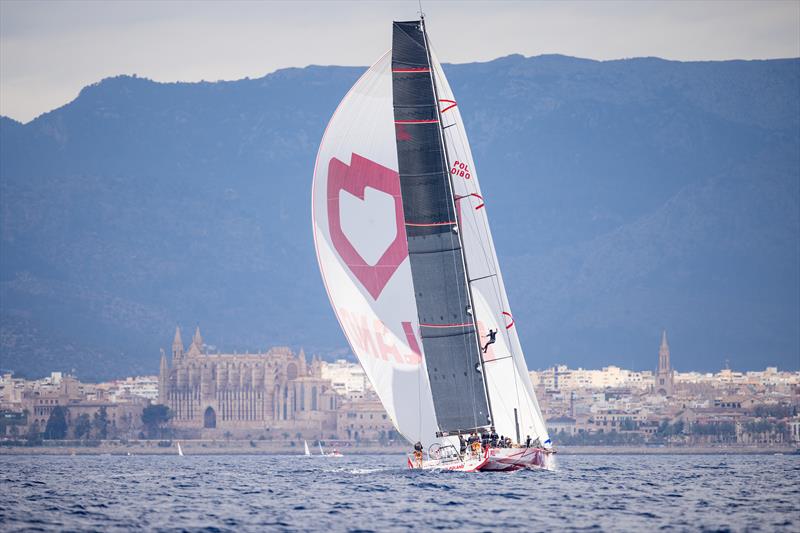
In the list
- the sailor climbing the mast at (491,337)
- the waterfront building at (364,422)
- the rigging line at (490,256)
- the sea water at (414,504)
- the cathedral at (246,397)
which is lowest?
the sea water at (414,504)

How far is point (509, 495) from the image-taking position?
41.2 metres

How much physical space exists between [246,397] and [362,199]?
145 metres

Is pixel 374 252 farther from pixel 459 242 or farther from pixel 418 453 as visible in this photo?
pixel 418 453

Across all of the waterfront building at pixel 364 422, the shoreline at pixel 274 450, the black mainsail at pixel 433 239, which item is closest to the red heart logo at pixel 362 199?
the black mainsail at pixel 433 239

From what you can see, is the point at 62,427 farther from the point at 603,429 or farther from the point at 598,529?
the point at 598,529

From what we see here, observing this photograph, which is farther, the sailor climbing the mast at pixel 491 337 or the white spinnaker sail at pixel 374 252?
the white spinnaker sail at pixel 374 252

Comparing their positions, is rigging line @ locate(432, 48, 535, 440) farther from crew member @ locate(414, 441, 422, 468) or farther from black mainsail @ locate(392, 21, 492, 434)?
crew member @ locate(414, 441, 422, 468)

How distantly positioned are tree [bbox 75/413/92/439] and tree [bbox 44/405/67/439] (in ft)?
3.71

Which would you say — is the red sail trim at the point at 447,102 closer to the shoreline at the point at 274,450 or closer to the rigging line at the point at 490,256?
the rigging line at the point at 490,256

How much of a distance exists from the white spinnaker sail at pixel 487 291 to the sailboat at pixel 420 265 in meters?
0.03

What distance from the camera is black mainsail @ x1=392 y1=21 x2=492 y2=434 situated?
4284cm

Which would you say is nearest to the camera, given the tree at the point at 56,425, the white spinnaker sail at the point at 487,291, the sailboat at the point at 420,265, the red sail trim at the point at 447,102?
the sailboat at the point at 420,265

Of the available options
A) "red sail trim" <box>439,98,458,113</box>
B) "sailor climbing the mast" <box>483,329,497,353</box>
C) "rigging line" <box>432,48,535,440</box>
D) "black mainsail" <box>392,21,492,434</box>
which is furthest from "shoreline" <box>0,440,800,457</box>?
"red sail trim" <box>439,98,458,113</box>

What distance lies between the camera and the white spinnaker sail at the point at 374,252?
43.9 m
